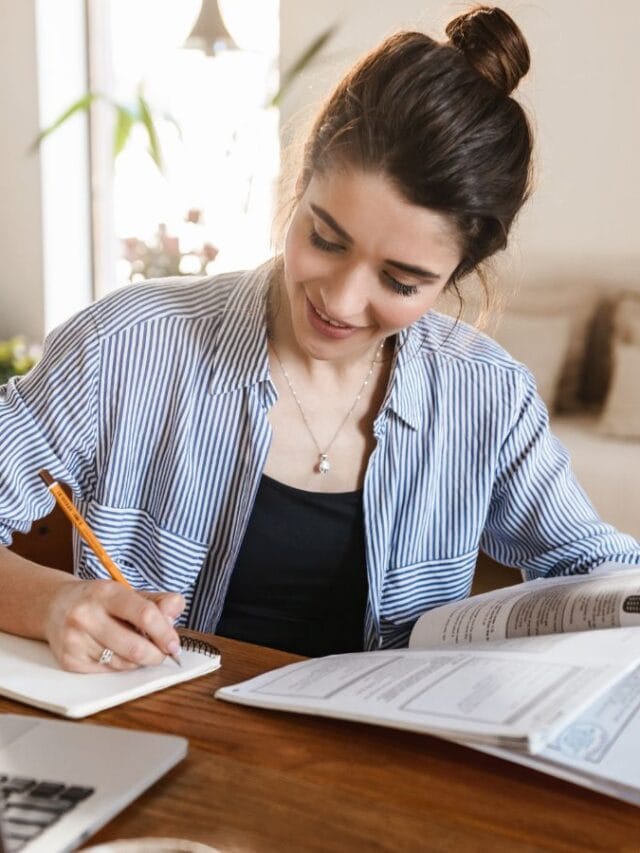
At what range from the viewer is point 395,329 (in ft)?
4.05

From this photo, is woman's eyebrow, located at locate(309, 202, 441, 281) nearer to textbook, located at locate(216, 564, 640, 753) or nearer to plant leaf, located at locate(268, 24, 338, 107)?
textbook, located at locate(216, 564, 640, 753)

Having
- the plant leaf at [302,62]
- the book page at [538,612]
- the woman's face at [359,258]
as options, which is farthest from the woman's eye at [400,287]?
the plant leaf at [302,62]

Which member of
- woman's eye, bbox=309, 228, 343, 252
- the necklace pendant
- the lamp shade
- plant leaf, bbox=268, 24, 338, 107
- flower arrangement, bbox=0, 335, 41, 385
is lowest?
flower arrangement, bbox=0, 335, 41, 385

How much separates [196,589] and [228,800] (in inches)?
24.3

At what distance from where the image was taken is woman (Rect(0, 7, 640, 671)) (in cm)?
115

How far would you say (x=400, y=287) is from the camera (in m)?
1.17

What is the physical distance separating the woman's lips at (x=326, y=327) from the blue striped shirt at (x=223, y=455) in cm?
13

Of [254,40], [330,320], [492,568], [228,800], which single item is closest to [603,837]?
[228,800]

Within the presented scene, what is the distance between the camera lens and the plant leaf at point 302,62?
2.55 metres

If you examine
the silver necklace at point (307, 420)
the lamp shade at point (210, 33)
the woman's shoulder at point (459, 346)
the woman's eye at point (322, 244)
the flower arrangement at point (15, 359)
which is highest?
the lamp shade at point (210, 33)

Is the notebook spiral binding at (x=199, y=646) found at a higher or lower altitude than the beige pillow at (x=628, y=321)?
lower

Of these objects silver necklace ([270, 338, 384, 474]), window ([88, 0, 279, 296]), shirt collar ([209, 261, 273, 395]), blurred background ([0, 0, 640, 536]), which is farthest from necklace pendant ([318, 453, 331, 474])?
window ([88, 0, 279, 296])

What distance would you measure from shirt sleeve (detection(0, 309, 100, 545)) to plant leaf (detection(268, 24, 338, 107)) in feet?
4.91

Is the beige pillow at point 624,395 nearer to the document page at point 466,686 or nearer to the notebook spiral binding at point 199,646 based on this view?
the document page at point 466,686
